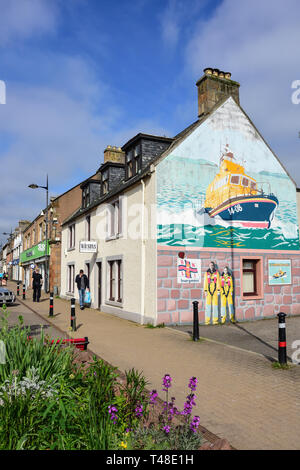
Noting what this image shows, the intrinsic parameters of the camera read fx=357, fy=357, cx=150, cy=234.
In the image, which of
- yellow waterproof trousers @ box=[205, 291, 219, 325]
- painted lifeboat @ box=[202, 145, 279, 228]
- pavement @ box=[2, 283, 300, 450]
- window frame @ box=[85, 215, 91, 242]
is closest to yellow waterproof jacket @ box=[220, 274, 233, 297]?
yellow waterproof trousers @ box=[205, 291, 219, 325]

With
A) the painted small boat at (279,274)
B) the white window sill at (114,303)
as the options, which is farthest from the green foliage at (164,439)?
the painted small boat at (279,274)

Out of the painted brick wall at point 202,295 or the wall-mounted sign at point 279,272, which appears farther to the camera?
the wall-mounted sign at point 279,272

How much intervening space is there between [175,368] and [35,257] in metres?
30.2

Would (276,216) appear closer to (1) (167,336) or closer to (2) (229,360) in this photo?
(1) (167,336)

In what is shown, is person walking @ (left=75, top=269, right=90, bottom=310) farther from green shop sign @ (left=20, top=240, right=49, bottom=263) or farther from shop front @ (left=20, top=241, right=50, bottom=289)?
green shop sign @ (left=20, top=240, right=49, bottom=263)

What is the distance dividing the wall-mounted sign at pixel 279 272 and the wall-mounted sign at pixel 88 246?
27.4 feet

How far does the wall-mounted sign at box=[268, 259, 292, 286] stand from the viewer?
50.0 feet

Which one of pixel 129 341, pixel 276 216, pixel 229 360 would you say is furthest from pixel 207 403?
pixel 276 216

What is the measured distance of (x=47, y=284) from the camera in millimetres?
28703

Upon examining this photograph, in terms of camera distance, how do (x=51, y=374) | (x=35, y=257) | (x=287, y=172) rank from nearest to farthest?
(x=51, y=374), (x=287, y=172), (x=35, y=257)

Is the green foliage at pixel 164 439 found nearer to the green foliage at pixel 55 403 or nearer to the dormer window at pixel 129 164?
the green foliage at pixel 55 403

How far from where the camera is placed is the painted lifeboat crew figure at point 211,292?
1338 centimetres

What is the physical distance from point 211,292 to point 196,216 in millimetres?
2921

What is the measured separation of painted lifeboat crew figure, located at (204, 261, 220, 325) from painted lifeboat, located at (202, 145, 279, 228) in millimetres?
2258
